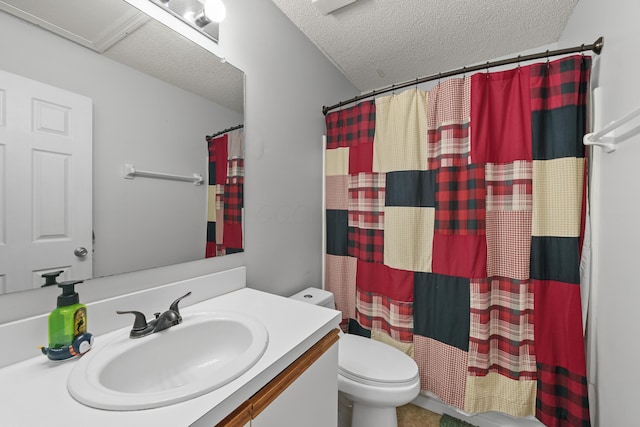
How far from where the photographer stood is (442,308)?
1.37 meters

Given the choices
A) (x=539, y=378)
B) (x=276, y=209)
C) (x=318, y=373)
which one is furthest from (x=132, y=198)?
(x=539, y=378)

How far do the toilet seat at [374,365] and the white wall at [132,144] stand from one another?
855 mm

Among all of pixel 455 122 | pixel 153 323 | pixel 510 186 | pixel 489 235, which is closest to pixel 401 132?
pixel 455 122

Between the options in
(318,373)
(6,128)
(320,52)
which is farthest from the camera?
(320,52)

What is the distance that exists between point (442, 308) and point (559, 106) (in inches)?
42.4

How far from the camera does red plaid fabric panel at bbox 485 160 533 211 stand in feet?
3.95

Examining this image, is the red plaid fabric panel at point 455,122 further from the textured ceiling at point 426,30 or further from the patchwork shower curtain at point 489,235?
the textured ceiling at point 426,30

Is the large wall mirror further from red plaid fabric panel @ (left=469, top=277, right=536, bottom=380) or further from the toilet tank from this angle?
red plaid fabric panel @ (left=469, top=277, right=536, bottom=380)

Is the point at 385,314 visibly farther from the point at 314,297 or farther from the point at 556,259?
the point at 556,259

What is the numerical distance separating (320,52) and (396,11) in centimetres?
55

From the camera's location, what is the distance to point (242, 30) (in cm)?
121

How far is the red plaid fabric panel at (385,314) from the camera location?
1.48 meters

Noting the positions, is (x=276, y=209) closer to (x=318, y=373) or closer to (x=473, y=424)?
(x=318, y=373)

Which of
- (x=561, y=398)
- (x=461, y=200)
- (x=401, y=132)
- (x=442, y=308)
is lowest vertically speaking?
(x=561, y=398)
